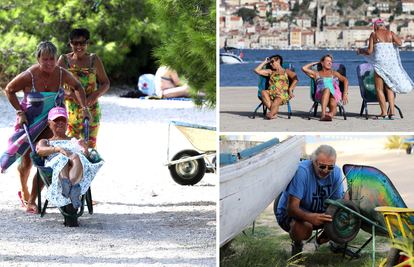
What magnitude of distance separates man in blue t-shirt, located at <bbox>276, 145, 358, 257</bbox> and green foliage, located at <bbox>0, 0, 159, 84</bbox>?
10.7 metres

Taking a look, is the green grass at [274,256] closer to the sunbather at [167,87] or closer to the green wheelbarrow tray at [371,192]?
the green wheelbarrow tray at [371,192]

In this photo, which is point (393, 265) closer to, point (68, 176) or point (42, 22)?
point (68, 176)

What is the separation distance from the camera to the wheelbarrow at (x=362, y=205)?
2938 millimetres

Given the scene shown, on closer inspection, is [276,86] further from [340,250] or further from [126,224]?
[126,224]

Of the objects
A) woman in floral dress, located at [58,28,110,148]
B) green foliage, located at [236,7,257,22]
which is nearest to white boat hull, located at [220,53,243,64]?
green foliage, located at [236,7,257,22]

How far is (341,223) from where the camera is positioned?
296cm

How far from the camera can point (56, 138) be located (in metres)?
3.96

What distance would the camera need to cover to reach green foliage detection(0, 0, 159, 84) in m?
13.2

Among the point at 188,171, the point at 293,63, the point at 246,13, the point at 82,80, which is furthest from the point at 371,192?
the point at 293,63

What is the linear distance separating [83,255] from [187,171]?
2.23 metres

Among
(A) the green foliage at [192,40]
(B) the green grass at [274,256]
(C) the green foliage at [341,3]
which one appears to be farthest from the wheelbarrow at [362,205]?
(C) the green foliage at [341,3]

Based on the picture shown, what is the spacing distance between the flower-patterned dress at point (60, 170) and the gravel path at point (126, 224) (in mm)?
255

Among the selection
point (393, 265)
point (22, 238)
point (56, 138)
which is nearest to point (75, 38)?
point (56, 138)

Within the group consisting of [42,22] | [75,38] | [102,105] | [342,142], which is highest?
[42,22]
